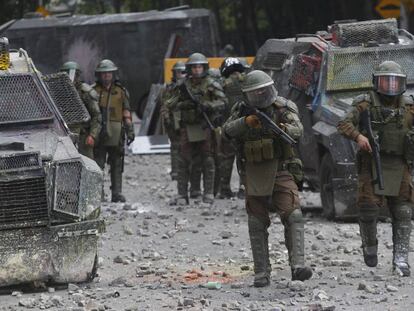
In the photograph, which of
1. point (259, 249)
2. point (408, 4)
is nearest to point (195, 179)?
point (259, 249)

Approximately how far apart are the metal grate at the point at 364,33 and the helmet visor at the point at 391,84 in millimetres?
4748

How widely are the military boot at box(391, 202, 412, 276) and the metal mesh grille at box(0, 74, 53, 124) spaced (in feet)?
10.4

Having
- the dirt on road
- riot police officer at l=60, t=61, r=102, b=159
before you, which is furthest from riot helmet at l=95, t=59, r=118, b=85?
the dirt on road

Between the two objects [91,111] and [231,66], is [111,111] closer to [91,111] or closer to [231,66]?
[91,111]

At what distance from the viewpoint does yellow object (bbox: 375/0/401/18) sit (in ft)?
93.0

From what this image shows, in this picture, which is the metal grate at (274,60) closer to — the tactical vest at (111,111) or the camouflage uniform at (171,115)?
the camouflage uniform at (171,115)

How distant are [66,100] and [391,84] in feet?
10.6

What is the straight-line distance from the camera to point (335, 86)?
53.0 feet

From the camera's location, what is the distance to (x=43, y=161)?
36.7ft

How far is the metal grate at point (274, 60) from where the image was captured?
1788 cm

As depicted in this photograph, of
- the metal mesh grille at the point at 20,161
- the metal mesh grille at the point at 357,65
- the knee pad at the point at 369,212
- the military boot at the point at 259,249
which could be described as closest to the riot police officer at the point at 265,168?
the military boot at the point at 259,249

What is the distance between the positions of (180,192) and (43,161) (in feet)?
24.9

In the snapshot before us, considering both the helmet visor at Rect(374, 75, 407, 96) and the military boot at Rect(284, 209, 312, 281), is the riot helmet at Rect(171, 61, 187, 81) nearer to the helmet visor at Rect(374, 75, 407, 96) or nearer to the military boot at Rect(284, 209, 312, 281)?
Answer: the helmet visor at Rect(374, 75, 407, 96)

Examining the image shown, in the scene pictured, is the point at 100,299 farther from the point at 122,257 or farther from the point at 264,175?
the point at 122,257
